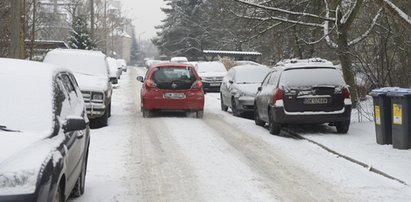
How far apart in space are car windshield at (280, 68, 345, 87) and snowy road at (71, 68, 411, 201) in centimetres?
128

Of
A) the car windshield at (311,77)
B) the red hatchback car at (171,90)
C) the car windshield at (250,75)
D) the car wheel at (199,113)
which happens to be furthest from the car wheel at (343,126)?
the car windshield at (250,75)

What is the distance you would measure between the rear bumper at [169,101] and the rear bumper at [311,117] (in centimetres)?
390

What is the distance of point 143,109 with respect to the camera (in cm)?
1576

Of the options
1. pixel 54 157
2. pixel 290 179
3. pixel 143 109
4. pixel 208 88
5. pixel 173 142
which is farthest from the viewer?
pixel 208 88

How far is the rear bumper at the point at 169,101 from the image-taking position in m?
15.4

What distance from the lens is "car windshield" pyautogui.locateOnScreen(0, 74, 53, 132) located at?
480cm

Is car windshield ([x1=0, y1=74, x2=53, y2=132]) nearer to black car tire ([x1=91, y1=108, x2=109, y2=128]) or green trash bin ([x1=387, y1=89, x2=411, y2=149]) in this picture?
green trash bin ([x1=387, y1=89, x2=411, y2=149])

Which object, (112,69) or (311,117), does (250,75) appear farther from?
(112,69)

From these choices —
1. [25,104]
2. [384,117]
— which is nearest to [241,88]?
[384,117]

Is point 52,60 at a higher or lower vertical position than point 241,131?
higher

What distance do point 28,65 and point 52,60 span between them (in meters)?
9.50

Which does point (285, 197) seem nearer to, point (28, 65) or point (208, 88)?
point (28, 65)

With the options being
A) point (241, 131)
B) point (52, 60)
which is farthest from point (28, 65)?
point (52, 60)

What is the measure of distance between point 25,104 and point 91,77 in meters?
9.42
